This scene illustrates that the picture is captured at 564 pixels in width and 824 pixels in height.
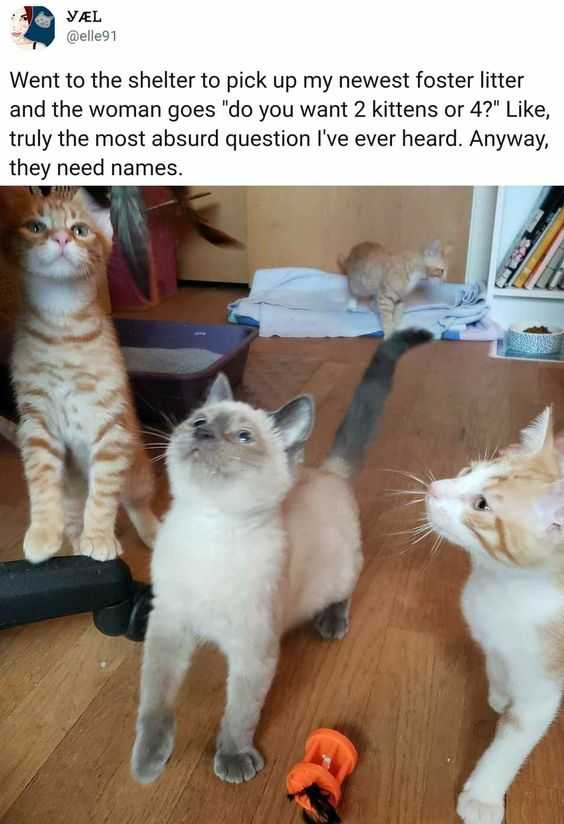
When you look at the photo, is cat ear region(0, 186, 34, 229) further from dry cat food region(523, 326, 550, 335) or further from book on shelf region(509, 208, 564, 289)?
book on shelf region(509, 208, 564, 289)

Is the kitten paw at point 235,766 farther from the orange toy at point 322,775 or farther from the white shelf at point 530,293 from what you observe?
the white shelf at point 530,293

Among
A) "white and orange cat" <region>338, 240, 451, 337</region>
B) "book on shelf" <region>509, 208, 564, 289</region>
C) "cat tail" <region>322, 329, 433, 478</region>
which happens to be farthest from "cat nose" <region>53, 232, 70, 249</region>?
"book on shelf" <region>509, 208, 564, 289</region>

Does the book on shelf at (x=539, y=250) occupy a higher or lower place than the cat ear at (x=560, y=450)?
higher

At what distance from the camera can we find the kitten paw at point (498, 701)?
2.53ft

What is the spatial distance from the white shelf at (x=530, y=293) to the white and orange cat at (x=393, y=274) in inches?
8.1

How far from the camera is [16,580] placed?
0.73m

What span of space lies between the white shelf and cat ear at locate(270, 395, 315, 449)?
174 centimetres

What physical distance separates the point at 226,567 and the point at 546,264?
1883mm

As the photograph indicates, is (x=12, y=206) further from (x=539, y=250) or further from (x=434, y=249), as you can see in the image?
(x=539, y=250)

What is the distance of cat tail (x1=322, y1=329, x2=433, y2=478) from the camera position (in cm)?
92
